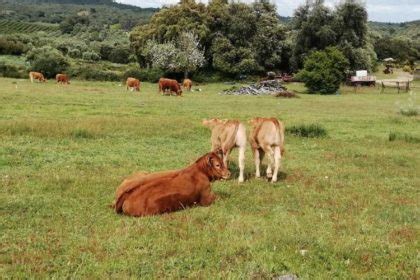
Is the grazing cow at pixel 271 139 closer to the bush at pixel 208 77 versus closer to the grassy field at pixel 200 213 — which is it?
the grassy field at pixel 200 213

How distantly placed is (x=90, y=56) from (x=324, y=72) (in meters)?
41.7

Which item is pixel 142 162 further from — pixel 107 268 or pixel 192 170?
pixel 107 268

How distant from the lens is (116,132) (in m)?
18.6

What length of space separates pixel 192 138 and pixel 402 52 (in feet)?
275

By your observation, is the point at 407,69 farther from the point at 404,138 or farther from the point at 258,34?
the point at 404,138

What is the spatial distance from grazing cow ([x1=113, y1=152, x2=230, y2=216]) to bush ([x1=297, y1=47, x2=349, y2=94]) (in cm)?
3812

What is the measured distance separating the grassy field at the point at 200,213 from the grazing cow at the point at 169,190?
26 cm

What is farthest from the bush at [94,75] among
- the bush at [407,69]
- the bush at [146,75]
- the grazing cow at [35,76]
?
the bush at [407,69]

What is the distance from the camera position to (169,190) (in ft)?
29.0

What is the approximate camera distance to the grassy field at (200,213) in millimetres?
6461

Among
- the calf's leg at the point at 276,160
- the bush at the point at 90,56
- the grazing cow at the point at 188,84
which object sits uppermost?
the bush at the point at 90,56

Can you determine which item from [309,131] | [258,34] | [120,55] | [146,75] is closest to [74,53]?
[120,55]

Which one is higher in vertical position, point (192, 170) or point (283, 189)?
point (192, 170)

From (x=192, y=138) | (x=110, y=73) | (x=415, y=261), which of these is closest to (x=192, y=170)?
(x=415, y=261)
